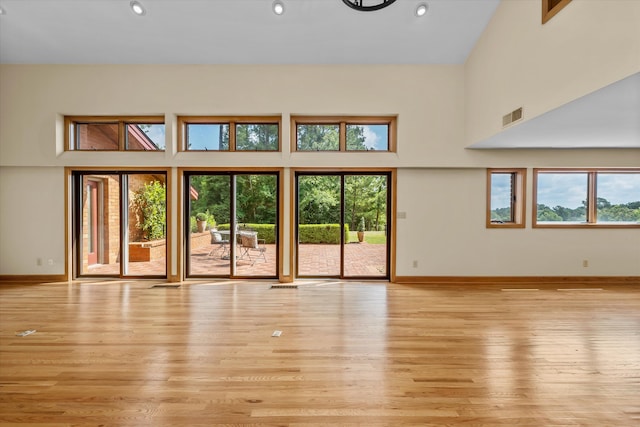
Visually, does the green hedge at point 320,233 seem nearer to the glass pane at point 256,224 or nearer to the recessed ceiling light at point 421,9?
the glass pane at point 256,224

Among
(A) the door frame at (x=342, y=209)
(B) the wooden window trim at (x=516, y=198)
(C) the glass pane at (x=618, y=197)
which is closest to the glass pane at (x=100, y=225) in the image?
(A) the door frame at (x=342, y=209)

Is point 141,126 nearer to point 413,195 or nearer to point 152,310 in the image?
point 152,310

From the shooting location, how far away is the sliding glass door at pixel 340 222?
6.42m

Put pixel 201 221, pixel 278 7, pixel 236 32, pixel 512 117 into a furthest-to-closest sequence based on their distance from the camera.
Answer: pixel 201 221
pixel 236 32
pixel 278 7
pixel 512 117

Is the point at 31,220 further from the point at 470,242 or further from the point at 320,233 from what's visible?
the point at 470,242

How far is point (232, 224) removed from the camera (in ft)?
21.1

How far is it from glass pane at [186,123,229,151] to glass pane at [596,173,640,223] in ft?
24.1

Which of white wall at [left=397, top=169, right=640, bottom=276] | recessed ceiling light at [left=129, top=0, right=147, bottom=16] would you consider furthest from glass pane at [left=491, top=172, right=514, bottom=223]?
recessed ceiling light at [left=129, top=0, right=147, bottom=16]

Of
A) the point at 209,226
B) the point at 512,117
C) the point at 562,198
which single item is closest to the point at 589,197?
the point at 562,198

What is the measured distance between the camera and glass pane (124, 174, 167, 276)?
6430 millimetres

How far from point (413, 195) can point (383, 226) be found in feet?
2.69

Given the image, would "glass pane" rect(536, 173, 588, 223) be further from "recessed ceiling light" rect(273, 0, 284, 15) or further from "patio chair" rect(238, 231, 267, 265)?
"recessed ceiling light" rect(273, 0, 284, 15)

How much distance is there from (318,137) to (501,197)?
12.2ft

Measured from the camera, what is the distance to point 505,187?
645 centimetres
